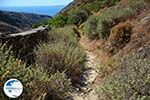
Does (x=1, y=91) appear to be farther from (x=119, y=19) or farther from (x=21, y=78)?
(x=119, y=19)

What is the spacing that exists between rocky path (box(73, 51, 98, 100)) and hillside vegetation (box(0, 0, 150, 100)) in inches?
6.7

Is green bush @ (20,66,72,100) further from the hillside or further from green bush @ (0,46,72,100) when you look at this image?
the hillside

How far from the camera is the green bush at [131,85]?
702 cm

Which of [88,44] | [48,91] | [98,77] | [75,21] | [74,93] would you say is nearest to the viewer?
[48,91]

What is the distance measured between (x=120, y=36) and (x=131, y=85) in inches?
319

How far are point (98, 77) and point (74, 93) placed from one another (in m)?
1.39

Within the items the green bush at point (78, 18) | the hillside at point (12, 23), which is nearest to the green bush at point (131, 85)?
the hillside at point (12, 23)

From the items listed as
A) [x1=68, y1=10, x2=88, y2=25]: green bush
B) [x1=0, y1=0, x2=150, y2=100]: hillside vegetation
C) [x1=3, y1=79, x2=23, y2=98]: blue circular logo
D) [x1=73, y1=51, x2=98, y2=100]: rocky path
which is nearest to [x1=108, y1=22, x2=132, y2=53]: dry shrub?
[x1=0, y1=0, x2=150, y2=100]: hillside vegetation

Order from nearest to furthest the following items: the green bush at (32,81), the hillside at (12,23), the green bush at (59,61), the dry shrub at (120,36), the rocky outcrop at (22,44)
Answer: the green bush at (32,81)
the rocky outcrop at (22,44)
the green bush at (59,61)
the dry shrub at (120,36)
the hillside at (12,23)

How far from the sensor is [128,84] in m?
7.18

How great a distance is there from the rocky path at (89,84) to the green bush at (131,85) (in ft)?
3.68

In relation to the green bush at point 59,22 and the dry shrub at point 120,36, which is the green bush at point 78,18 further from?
the dry shrub at point 120,36

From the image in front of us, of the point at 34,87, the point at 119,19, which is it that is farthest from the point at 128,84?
the point at 119,19

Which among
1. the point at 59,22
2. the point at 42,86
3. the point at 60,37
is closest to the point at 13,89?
the point at 42,86
